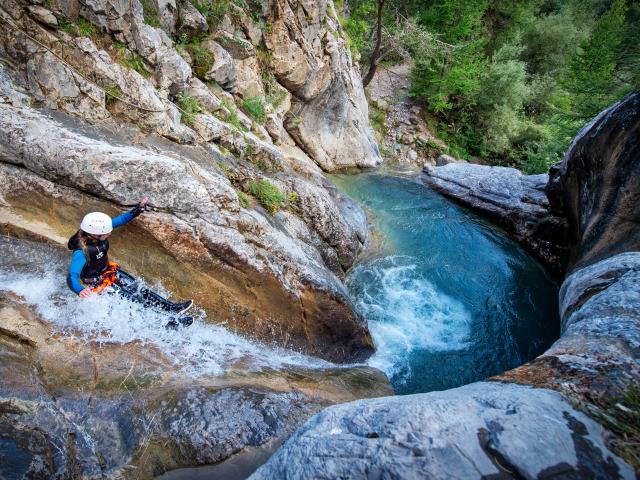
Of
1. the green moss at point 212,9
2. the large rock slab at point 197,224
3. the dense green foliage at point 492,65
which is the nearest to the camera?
the large rock slab at point 197,224

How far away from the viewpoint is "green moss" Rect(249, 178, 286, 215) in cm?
757

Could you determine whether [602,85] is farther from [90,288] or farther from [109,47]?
[90,288]

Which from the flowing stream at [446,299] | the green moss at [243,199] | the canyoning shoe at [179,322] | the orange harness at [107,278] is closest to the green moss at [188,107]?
the green moss at [243,199]

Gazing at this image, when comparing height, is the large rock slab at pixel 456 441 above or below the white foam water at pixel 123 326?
above

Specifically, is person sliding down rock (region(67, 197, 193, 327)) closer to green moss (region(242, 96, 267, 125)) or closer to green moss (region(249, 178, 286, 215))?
green moss (region(249, 178, 286, 215))

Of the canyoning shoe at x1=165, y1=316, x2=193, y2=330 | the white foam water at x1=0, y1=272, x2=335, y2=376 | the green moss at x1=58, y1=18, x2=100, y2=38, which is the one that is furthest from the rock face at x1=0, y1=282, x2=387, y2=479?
the green moss at x1=58, y1=18, x2=100, y2=38

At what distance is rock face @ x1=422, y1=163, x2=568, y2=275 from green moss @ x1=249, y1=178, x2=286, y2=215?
1018cm

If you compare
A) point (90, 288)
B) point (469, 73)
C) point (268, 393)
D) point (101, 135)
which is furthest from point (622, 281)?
point (469, 73)

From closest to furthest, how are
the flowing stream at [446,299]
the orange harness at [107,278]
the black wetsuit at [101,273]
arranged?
the black wetsuit at [101,273], the orange harness at [107,278], the flowing stream at [446,299]

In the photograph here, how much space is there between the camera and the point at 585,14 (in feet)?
88.0

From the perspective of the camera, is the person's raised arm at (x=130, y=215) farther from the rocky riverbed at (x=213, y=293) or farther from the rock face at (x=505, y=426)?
the rock face at (x=505, y=426)

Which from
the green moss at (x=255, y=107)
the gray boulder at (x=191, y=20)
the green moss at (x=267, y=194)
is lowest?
the green moss at (x=267, y=194)

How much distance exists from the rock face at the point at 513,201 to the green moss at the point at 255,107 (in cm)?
977

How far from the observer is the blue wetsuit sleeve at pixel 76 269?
4762 millimetres
